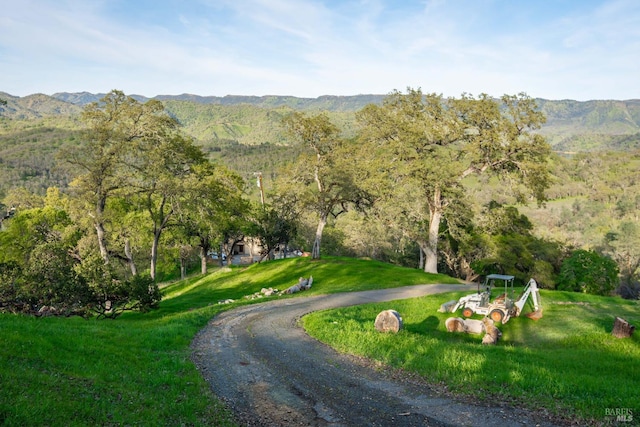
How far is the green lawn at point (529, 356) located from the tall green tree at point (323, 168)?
21.8 metres

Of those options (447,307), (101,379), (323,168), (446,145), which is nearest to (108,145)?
(323,168)

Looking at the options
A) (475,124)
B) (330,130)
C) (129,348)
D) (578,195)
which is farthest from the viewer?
(578,195)

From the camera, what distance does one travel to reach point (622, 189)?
162 m

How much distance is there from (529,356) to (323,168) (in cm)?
3177

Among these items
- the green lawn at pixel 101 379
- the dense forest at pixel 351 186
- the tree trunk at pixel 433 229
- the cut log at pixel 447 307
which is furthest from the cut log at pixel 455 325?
the tree trunk at pixel 433 229

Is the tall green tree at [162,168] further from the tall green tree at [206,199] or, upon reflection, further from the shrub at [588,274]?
the shrub at [588,274]

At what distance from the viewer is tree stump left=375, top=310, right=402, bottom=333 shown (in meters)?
16.9

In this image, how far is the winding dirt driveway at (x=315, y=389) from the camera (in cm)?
938

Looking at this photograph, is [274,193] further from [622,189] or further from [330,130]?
[622,189]

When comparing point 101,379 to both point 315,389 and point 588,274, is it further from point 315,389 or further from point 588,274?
point 588,274

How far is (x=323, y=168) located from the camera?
43.0m

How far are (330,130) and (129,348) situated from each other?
109 feet

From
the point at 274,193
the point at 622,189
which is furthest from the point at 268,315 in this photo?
the point at 622,189

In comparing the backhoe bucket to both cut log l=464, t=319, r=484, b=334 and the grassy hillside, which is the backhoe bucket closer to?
the grassy hillside
